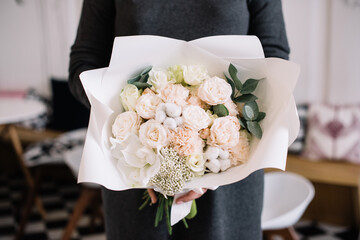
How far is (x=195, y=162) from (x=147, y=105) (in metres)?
0.16

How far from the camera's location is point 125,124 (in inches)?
34.5

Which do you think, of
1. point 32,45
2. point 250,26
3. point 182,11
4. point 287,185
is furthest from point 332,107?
point 32,45

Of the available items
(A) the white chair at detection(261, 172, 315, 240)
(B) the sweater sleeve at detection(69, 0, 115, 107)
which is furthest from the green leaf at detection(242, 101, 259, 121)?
(A) the white chair at detection(261, 172, 315, 240)

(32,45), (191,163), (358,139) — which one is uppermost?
(191,163)

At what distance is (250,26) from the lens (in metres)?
1.24

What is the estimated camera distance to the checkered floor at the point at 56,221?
2.64 m

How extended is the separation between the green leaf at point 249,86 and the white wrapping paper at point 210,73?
25 millimetres

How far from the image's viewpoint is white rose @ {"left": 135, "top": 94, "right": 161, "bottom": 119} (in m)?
0.88

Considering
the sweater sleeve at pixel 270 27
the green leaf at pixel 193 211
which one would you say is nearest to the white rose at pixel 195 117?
the green leaf at pixel 193 211

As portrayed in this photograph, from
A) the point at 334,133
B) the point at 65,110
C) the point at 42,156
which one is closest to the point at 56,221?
the point at 42,156

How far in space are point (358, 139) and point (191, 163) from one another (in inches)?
74.4

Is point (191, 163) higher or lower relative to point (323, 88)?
higher

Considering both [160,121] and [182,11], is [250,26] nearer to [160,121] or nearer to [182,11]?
[182,11]

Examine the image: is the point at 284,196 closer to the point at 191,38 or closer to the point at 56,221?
the point at 191,38
